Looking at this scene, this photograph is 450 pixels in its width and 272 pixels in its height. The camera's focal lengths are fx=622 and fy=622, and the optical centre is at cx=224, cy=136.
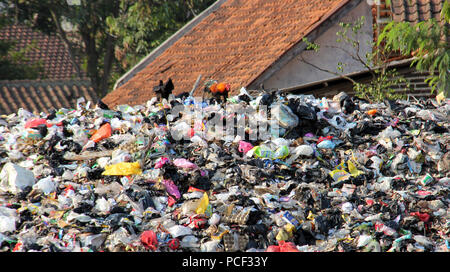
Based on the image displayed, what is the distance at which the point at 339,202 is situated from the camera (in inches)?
206

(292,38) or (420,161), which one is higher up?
(292,38)

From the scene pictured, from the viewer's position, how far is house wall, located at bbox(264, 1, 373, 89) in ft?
32.0

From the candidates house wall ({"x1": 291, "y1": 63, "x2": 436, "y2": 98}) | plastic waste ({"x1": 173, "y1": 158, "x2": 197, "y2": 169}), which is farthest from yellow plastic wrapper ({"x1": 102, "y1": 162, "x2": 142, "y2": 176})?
house wall ({"x1": 291, "y1": 63, "x2": 436, "y2": 98})

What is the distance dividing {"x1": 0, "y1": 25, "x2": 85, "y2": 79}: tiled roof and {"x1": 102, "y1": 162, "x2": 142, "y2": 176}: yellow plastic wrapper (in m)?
17.6

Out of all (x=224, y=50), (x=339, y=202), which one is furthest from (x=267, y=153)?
(x=224, y=50)

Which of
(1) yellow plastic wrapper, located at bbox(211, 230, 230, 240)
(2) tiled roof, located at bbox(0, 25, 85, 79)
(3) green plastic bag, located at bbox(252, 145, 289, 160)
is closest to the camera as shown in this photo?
(1) yellow plastic wrapper, located at bbox(211, 230, 230, 240)

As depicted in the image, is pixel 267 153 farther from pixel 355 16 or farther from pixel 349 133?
pixel 355 16

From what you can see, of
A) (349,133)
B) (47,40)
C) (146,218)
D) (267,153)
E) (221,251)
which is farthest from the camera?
(47,40)

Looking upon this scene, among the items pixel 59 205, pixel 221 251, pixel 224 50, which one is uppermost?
pixel 224 50

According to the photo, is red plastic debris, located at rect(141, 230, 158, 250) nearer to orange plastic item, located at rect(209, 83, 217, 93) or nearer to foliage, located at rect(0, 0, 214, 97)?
orange plastic item, located at rect(209, 83, 217, 93)

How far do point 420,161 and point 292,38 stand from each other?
4381 mm

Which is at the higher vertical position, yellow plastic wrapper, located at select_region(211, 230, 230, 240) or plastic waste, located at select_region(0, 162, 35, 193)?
plastic waste, located at select_region(0, 162, 35, 193)
